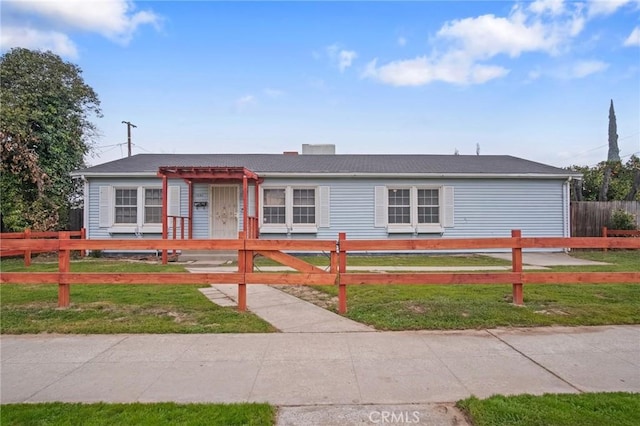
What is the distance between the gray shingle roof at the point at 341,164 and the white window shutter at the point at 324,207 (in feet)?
2.22

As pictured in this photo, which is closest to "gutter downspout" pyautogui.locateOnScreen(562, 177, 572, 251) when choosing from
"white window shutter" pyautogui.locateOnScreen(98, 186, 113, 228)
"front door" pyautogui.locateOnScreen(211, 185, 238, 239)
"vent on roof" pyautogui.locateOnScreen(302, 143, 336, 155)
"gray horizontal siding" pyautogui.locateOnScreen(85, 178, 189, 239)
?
"vent on roof" pyautogui.locateOnScreen(302, 143, 336, 155)

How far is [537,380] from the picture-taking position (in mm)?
3184

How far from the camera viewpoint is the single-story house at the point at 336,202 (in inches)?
533

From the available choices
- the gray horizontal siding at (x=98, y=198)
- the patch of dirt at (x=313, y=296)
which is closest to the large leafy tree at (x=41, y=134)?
the gray horizontal siding at (x=98, y=198)

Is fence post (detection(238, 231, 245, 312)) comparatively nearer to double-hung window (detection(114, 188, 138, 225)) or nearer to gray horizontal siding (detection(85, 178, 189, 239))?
gray horizontal siding (detection(85, 178, 189, 239))

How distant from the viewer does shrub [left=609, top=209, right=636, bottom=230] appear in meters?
14.3

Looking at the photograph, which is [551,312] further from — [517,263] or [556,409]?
[556,409]

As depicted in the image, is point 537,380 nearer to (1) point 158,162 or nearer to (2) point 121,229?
(2) point 121,229

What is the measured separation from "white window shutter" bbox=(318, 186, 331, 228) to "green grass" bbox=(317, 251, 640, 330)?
6620 millimetres

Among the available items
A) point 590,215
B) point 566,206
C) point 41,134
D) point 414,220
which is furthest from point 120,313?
point 590,215

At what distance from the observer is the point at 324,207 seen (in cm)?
1370

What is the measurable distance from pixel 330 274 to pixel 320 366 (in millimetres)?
1847

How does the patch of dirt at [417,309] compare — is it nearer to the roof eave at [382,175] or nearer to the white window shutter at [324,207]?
the white window shutter at [324,207]

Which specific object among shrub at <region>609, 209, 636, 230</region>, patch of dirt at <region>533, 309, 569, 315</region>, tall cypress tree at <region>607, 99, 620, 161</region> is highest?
tall cypress tree at <region>607, 99, 620, 161</region>
